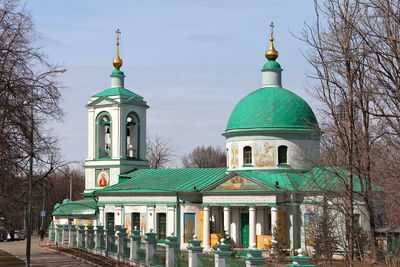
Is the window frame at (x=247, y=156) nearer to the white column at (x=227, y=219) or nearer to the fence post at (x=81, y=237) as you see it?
the white column at (x=227, y=219)

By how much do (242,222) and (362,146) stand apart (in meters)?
21.7

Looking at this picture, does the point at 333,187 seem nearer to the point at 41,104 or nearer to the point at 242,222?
the point at 41,104

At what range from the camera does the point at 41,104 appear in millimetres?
21016

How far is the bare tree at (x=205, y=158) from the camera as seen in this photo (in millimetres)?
94262

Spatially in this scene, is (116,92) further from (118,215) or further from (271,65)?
(271,65)

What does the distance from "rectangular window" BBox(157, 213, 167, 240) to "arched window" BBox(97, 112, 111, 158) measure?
6662 millimetres

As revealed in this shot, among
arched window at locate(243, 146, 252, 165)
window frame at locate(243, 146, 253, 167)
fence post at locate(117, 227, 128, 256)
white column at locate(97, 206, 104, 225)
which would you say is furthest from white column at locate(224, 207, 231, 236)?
fence post at locate(117, 227, 128, 256)

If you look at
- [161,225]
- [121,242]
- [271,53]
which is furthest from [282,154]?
[121,242]

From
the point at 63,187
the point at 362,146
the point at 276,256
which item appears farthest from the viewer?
the point at 63,187

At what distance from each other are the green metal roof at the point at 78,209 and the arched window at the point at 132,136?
156 inches

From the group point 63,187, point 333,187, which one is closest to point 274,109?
point 333,187

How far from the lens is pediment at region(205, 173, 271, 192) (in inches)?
1535

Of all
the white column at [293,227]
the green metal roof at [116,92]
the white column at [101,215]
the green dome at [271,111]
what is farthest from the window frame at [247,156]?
the white column at [101,215]

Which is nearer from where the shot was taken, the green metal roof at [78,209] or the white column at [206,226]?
the white column at [206,226]
